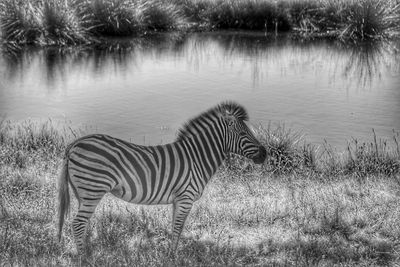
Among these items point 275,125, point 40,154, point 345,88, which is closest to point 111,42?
point 345,88

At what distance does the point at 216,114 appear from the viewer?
5922mm

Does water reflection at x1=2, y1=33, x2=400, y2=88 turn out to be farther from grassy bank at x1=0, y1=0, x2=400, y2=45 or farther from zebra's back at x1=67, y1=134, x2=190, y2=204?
zebra's back at x1=67, y1=134, x2=190, y2=204

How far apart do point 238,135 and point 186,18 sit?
1651cm

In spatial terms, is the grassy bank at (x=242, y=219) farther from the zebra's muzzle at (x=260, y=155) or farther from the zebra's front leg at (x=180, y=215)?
the zebra's muzzle at (x=260, y=155)

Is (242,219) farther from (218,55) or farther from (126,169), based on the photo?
(218,55)

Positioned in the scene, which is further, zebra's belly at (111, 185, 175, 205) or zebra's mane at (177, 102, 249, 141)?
zebra's mane at (177, 102, 249, 141)

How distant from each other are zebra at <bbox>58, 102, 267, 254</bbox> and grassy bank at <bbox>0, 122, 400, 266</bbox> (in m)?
0.43

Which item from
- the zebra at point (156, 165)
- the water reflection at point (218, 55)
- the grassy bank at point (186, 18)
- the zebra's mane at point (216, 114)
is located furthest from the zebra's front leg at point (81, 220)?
the grassy bank at point (186, 18)

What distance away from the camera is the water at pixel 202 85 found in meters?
11.7

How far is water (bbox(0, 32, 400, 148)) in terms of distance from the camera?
1171cm

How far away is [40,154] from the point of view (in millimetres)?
9188

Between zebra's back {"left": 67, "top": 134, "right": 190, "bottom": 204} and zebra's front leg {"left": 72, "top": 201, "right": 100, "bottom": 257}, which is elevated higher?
zebra's back {"left": 67, "top": 134, "right": 190, "bottom": 204}

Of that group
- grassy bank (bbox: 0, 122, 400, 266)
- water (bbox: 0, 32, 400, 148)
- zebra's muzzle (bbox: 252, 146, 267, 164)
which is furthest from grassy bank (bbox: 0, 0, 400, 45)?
zebra's muzzle (bbox: 252, 146, 267, 164)

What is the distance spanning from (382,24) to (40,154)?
45.3 feet
